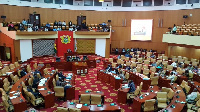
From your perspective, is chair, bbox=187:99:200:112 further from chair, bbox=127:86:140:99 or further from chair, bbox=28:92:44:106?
chair, bbox=28:92:44:106

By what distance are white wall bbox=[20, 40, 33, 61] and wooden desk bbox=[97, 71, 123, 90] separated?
9.07 metres

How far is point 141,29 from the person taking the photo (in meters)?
25.2

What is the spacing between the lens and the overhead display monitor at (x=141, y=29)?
2494 cm

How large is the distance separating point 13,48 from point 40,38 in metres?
3.04

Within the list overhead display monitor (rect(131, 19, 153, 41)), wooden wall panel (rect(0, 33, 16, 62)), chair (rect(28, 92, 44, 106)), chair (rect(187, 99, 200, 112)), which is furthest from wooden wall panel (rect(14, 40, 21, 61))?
chair (rect(187, 99, 200, 112))

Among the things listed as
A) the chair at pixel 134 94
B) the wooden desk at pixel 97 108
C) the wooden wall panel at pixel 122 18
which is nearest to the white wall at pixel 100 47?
the wooden wall panel at pixel 122 18

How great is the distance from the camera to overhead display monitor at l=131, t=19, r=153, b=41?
2494cm

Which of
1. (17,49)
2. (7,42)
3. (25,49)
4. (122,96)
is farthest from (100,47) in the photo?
(122,96)

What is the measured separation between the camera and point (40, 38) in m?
20.1

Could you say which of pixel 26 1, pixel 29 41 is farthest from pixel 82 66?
pixel 26 1

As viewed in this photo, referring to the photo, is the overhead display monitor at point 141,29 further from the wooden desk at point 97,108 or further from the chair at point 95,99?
the wooden desk at point 97,108

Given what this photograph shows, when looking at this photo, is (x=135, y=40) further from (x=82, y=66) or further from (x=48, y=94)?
(x=48, y=94)

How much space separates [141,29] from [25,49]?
14.8 m

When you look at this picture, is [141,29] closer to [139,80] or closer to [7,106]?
[139,80]
